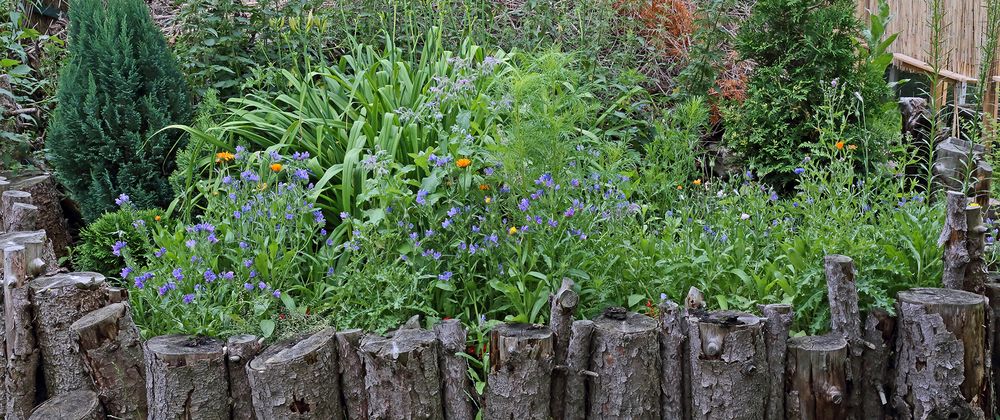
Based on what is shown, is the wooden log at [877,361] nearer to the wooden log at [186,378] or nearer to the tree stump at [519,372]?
the tree stump at [519,372]

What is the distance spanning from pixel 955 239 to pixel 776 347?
2.70 feet

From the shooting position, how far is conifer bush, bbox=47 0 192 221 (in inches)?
188

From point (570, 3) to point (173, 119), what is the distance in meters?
3.39

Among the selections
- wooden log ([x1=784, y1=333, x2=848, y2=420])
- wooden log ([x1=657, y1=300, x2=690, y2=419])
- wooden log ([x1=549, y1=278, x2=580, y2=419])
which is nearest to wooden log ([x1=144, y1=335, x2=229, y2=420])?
wooden log ([x1=549, y1=278, x2=580, y2=419])

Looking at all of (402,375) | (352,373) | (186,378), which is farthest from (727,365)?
(186,378)

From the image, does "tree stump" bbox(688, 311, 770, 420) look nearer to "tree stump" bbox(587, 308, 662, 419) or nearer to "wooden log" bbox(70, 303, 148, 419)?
"tree stump" bbox(587, 308, 662, 419)

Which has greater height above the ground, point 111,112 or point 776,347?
point 111,112

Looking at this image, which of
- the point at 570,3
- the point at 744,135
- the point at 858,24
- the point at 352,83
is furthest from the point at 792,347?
the point at 570,3

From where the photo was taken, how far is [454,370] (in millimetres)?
3148

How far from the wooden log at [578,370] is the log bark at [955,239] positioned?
1.42m

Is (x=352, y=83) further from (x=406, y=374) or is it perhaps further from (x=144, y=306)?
(x=406, y=374)

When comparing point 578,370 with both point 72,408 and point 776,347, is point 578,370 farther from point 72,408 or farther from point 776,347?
point 72,408

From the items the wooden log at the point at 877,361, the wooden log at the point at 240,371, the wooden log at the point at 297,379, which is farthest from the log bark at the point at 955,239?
the wooden log at the point at 240,371

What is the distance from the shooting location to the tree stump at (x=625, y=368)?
10.1ft
